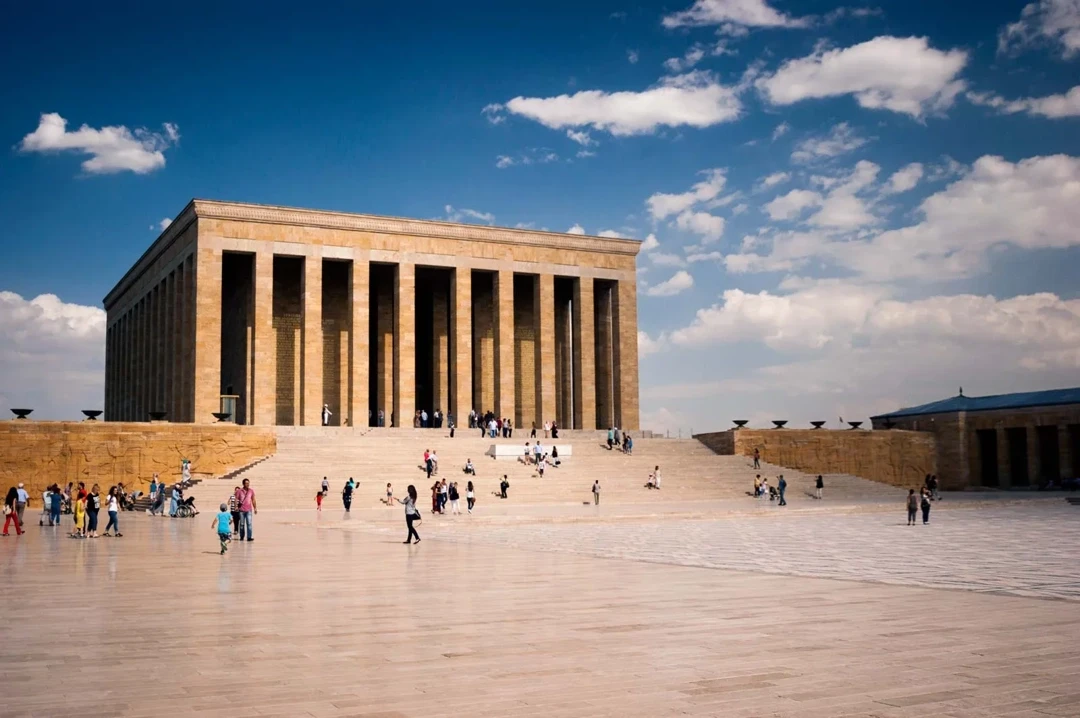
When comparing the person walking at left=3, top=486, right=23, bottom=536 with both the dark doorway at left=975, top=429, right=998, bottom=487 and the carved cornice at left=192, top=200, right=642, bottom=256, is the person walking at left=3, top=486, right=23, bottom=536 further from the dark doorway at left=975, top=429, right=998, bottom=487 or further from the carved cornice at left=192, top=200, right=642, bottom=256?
the dark doorway at left=975, top=429, right=998, bottom=487

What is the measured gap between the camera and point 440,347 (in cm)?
4984

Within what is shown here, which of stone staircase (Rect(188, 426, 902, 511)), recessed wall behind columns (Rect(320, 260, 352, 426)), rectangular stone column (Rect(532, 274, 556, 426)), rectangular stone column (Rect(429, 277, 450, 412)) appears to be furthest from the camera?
rectangular stone column (Rect(429, 277, 450, 412))

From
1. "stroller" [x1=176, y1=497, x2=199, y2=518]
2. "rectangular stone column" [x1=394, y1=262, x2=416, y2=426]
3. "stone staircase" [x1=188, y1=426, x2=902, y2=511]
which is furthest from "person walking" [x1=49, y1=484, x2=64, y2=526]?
"rectangular stone column" [x1=394, y1=262, x2=416, y2=426]

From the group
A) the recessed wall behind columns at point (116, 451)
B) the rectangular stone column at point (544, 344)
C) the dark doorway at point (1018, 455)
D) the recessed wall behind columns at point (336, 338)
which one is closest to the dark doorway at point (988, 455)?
the dark doorway at point (1018, 455)

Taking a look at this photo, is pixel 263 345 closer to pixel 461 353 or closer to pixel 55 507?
pixel 461 353

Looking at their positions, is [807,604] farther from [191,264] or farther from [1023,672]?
[191,264]

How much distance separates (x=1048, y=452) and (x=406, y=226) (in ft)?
110

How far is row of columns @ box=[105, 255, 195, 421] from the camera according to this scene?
143ft

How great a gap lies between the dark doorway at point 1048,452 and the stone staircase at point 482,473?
15.8 meters

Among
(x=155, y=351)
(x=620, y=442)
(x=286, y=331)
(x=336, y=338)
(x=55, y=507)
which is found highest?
(x=286, y=331)

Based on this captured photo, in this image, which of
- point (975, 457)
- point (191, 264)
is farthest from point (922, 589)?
point (975, 457)

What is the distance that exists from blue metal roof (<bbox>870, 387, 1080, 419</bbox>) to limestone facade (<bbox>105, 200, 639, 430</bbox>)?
17.2m

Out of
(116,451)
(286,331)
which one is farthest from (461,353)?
(116,451)

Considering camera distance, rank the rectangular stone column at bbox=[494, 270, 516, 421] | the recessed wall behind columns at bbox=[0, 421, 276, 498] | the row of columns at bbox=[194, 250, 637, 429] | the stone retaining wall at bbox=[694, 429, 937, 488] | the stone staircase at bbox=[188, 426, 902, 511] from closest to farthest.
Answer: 1. the stone staircase at bbox=[188, 426, 902, 511]
2. the recessed wall behind columns at bbox=[0, 421, 276, 498]
3. the stone retaining wall at bbox=[694, 429, 937, 488]
4. the row of columns at bbox=[194, 250, 637, 429]
5. the rectangular stone column at bbox=[494, 270, 516, 421]
